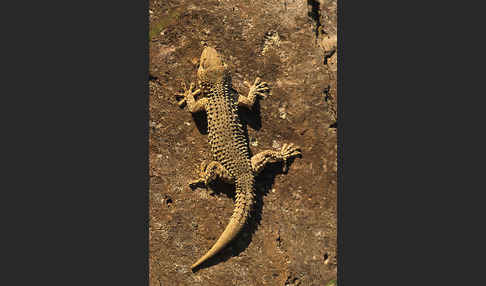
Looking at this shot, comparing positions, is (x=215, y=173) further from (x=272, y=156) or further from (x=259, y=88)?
(x=259, y=88)

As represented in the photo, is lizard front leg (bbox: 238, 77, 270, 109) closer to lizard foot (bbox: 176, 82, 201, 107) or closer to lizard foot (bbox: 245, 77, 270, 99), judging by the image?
lizard foot (bbox: 245, 77, 270, 99)

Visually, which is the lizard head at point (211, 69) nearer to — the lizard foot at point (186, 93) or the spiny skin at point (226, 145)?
the spiny skin at point (226, 145)

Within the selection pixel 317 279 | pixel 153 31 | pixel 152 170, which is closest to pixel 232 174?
pixel 152 170

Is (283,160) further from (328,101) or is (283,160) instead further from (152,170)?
(152,170)

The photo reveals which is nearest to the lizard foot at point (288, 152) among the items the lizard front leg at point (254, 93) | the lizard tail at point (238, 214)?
the lizard tail at point (238, 214)

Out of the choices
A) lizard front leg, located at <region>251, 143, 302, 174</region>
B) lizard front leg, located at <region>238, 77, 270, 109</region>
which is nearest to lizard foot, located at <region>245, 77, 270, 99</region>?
lizard front leg, located at <region>238, 77, 270, 109</region>
